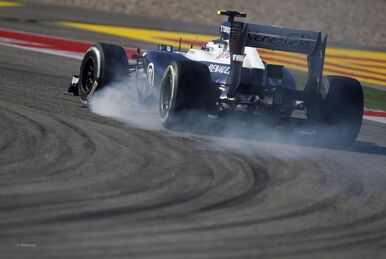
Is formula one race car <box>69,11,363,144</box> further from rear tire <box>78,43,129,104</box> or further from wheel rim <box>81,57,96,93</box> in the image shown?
wheel rim <box>81,57,96,93</box>

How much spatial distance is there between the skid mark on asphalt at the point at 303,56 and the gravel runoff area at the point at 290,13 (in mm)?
3106

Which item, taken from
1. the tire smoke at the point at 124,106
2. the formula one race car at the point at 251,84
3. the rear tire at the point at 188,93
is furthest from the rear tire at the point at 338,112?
the tire smoke at the point at 124,106

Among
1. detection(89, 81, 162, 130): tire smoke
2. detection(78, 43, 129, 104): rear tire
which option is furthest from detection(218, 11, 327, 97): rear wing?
detection(78, 43, 129, 104): rear tire

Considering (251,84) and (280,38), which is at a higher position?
(280,38)

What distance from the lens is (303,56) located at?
2561cm

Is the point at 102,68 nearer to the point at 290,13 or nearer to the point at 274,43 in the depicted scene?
the point at 274,43

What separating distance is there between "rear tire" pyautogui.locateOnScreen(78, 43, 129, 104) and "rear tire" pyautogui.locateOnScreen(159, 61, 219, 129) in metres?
1.41

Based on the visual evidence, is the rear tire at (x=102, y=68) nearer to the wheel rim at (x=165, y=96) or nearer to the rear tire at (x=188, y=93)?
the wheel rim at (x=165, y=96)

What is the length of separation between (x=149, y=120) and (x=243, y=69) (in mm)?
1405

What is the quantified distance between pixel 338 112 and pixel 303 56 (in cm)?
1384

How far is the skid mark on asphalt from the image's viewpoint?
74.6ft

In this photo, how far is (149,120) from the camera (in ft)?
40.4

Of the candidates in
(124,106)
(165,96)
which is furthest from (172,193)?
(124,106)

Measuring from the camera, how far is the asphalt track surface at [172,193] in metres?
6.62
